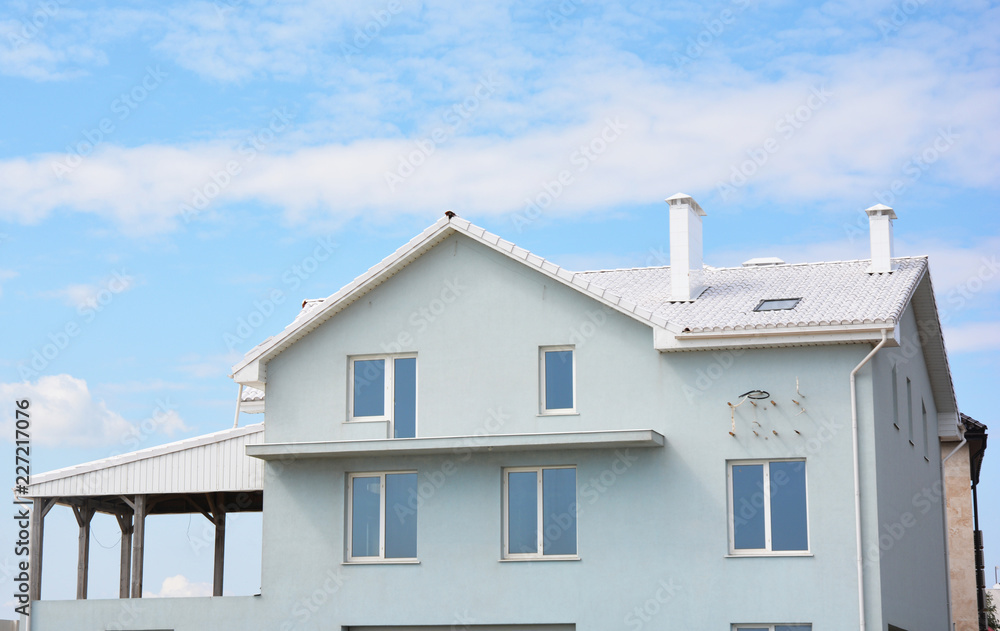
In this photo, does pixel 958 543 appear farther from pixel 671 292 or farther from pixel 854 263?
pixel 671 292

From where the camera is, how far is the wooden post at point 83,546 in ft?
87.5

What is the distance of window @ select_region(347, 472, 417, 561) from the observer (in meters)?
23.6

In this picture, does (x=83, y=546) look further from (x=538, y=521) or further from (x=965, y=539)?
(x=965, y=539)

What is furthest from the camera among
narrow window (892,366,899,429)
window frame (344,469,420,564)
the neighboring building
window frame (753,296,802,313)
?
the neighboring building

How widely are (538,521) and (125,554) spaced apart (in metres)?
9.50

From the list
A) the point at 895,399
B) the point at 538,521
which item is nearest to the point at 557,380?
the point at 538,521

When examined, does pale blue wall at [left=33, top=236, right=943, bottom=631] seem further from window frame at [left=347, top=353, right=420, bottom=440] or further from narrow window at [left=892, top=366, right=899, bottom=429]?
narrow window at [left=892, top=366, right=899, bottom=429]

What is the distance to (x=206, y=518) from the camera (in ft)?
96.6

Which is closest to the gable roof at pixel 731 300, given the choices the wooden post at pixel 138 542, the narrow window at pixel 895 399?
the narrow window at pixel 895 399

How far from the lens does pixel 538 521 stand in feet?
75.4

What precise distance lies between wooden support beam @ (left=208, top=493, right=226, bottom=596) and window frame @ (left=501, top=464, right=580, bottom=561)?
8628 mm

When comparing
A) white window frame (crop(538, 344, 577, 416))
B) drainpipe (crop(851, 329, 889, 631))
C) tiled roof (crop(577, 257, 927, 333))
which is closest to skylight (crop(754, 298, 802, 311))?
tiled roof (crop(577, 257, 927, 333))

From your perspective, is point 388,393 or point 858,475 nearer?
point 858,475

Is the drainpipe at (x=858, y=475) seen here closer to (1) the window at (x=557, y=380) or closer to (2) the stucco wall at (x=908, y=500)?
(2) the stucco wall at (x=908, y=500)
